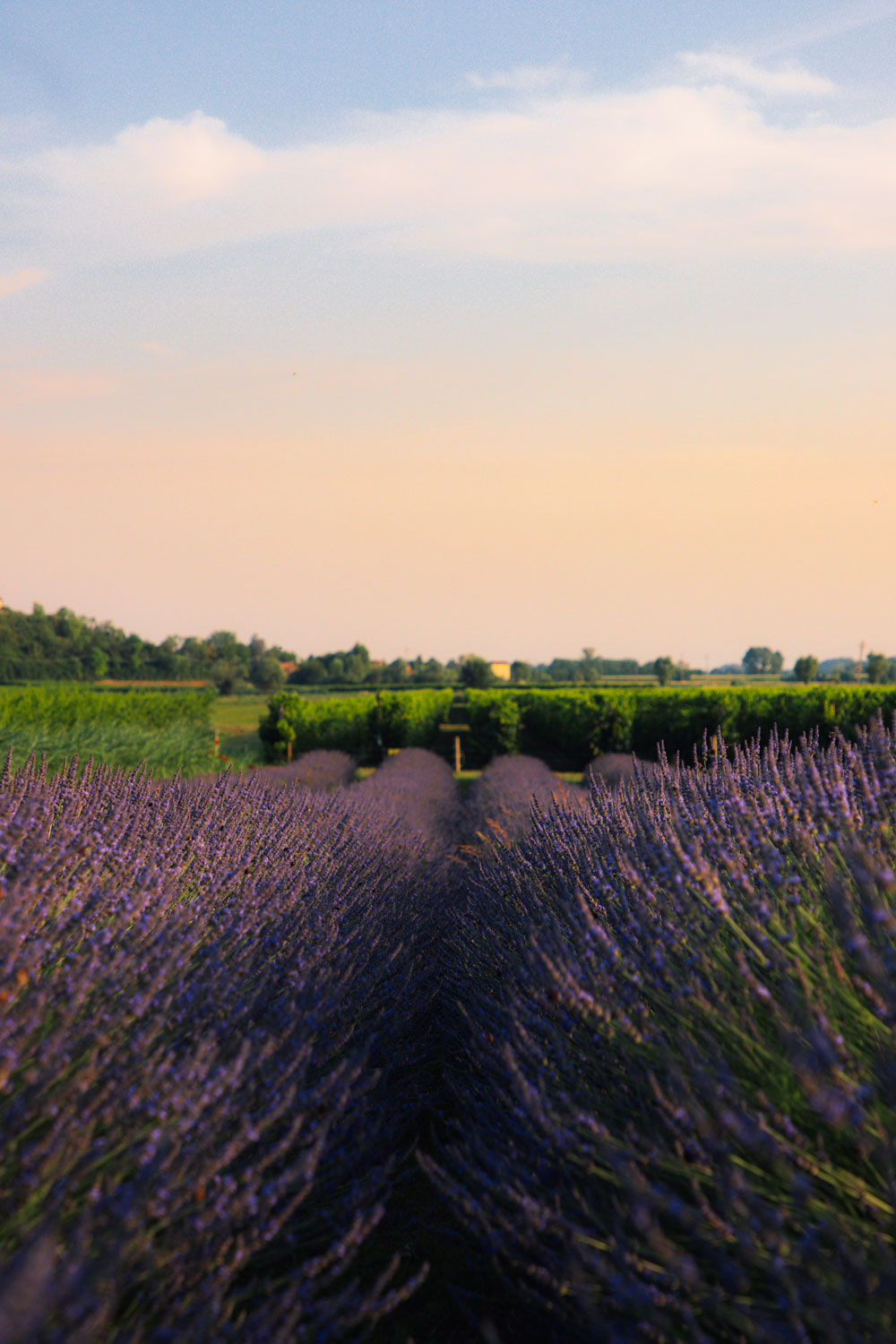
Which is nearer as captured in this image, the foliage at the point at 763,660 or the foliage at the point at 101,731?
the foliage at the point at 101,731

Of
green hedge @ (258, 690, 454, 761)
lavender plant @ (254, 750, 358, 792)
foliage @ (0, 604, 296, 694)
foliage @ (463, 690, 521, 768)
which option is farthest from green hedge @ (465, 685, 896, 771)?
foliage @ (0, 604, 296, 694)

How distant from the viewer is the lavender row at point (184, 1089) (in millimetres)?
1589

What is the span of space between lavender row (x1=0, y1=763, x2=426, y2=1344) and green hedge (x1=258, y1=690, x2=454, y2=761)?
18.1 metres

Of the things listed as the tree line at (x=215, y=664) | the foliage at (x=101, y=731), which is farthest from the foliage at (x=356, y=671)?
the foliage at (x=101, y=731)

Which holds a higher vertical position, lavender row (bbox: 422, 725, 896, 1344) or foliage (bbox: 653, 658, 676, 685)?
foliage (bbox: 653, 658, 676, 685)

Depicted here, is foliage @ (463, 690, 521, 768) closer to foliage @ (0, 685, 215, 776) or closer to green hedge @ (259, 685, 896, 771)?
green hedge @ (259, 685, 896, 771)

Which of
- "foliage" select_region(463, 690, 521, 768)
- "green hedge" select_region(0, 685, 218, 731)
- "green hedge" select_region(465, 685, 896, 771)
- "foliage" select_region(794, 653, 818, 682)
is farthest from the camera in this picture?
"foliage" select_region(794, 653, 818, 682)

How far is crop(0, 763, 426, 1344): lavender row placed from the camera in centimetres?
159

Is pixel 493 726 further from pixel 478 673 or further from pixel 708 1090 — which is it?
pixel 478 673

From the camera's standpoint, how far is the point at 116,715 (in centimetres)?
1680

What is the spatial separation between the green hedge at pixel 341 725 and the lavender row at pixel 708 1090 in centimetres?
1870

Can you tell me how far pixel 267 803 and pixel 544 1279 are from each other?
11.4ft

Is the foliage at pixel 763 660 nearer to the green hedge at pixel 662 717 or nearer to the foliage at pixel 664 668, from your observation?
the foliage at pixel 664 668

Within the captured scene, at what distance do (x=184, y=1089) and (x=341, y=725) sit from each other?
818 inches
